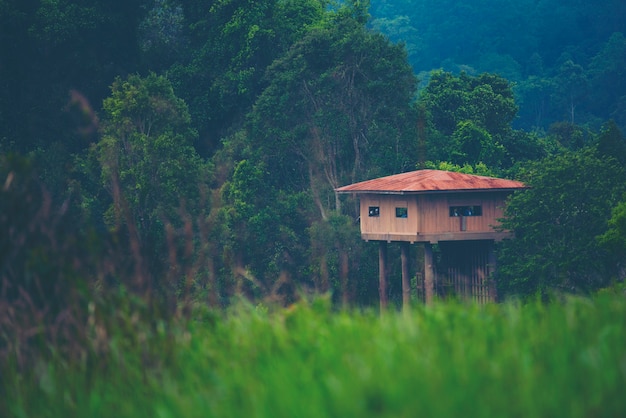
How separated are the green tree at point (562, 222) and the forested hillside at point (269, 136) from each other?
0.14 ft

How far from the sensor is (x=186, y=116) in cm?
3500

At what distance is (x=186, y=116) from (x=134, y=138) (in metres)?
2.92

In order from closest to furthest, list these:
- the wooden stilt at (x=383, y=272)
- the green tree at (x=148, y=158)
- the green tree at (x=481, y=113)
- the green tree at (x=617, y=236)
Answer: the green tree at (x=617, y=236) < the wooden stilt at (x=383, y=272) < the green tree at (x=148, y=158) < the green tree at (x=481, y=113)

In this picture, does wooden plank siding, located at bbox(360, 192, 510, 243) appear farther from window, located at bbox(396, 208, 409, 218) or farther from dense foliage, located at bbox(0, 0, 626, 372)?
dense foliage, located at bbox(0, 0, 626, 372)

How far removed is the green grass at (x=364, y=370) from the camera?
579 cm

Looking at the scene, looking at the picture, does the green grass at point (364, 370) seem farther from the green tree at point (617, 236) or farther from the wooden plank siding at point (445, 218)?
the wooden plank siding at point (445, 218)

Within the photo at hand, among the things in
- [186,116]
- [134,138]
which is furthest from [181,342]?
[186,116]

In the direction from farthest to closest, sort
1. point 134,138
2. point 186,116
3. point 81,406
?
point 186,116, point 134,138, point 81,406

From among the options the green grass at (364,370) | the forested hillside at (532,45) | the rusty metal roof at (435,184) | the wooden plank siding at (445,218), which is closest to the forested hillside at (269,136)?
the rusty metal roof at (435,184)

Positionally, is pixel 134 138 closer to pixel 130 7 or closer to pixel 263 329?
pixel 130 7

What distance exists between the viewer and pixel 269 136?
3662cm

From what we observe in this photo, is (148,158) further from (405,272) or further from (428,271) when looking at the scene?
(428,271)

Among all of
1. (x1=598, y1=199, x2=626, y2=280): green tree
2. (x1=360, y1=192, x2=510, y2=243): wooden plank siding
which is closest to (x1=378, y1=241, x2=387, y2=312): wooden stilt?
(x1=360, y1=192, x2=510, y2=243): wooden plank siding

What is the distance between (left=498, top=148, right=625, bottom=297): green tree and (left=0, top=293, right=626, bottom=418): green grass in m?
18.2
